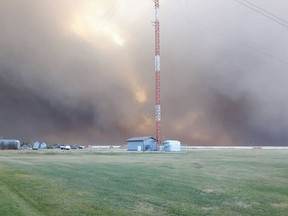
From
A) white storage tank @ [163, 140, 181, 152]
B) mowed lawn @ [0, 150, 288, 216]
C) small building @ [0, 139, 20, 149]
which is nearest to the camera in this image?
mowed lawn @ [0, 150, 288, 216]

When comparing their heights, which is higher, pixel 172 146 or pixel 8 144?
pixel 8 144

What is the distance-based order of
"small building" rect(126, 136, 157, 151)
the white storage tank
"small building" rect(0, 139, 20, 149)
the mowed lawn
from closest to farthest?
the mowed lawn, the white storage tank, "small building" rect(126, 136, 157, 151), "small building" rect(0, 139, 20, 149)

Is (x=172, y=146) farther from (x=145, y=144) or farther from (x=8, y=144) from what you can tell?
(x=8, y=144)

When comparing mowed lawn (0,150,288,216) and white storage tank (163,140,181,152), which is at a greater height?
white storage tank (163,140,181,152)

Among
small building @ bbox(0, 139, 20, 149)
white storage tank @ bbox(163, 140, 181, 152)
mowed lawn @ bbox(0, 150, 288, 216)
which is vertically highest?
small building @ bbox(0, 139, 20, 149)

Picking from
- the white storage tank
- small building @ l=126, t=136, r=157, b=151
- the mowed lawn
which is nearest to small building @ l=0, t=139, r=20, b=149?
small building @ l=126, t=136, r=157, b=151

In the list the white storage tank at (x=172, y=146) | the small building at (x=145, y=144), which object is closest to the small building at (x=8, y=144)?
the small building at (x=145, y=144)

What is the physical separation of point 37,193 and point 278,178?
20.8 m

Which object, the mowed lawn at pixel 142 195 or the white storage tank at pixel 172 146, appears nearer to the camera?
the mowed lawn at pixel 142 195

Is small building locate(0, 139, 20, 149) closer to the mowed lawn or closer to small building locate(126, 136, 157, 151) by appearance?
small building locate(126, 136, 157, 151)

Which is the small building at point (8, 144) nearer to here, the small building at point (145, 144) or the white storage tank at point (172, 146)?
the small building at point (145, 144)

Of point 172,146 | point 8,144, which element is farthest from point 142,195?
point 8,144

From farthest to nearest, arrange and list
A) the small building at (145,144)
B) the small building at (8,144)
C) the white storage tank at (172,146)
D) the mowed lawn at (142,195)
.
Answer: the small building at (8,144), the small building at (145,144), the white storage tank at (172,146), the mowed lawn at (142,195)

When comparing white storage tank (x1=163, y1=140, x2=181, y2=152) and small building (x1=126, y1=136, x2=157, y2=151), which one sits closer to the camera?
white storage tank (x1=163, y1=140, x2=181, y2=152)
